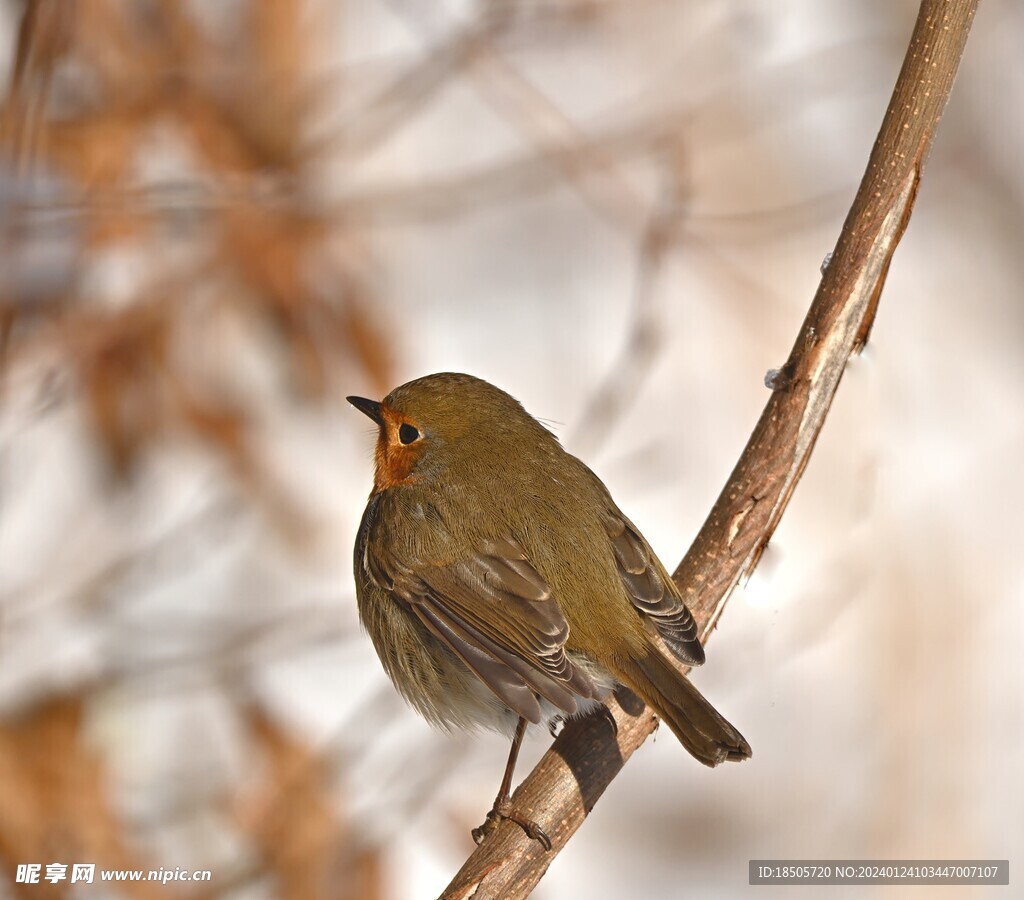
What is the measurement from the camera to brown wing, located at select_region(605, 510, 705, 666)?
260 centimetres

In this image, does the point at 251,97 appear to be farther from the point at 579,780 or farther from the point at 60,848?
the point at 579,780

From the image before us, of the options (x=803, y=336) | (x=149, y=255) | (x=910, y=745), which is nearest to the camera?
(x=803, y=336)

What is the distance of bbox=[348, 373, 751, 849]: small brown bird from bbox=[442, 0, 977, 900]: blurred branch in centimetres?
9

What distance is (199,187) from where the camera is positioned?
459cm

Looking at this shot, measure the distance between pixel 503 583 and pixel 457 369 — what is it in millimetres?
2275

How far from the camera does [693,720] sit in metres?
2.33

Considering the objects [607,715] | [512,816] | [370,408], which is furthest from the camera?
[370,408]

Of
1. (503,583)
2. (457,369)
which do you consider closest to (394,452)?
(503,583)

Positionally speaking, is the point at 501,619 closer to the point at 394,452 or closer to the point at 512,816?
the point at 512,816

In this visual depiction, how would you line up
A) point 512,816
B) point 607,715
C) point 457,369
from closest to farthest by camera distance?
point 512,816, point 607,715, point 457,369

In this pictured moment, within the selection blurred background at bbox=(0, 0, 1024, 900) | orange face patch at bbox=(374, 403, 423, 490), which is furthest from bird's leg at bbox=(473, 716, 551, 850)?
blurred background at bbox=(0, 0, 1024, 900)

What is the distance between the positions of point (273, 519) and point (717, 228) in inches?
86.6

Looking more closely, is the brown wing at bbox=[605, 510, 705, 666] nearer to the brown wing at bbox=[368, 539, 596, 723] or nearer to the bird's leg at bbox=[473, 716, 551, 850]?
the brown wing at bbox=[368, 539, 596, 723]

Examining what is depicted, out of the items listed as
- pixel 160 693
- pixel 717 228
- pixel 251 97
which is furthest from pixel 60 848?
pixel 717 228
